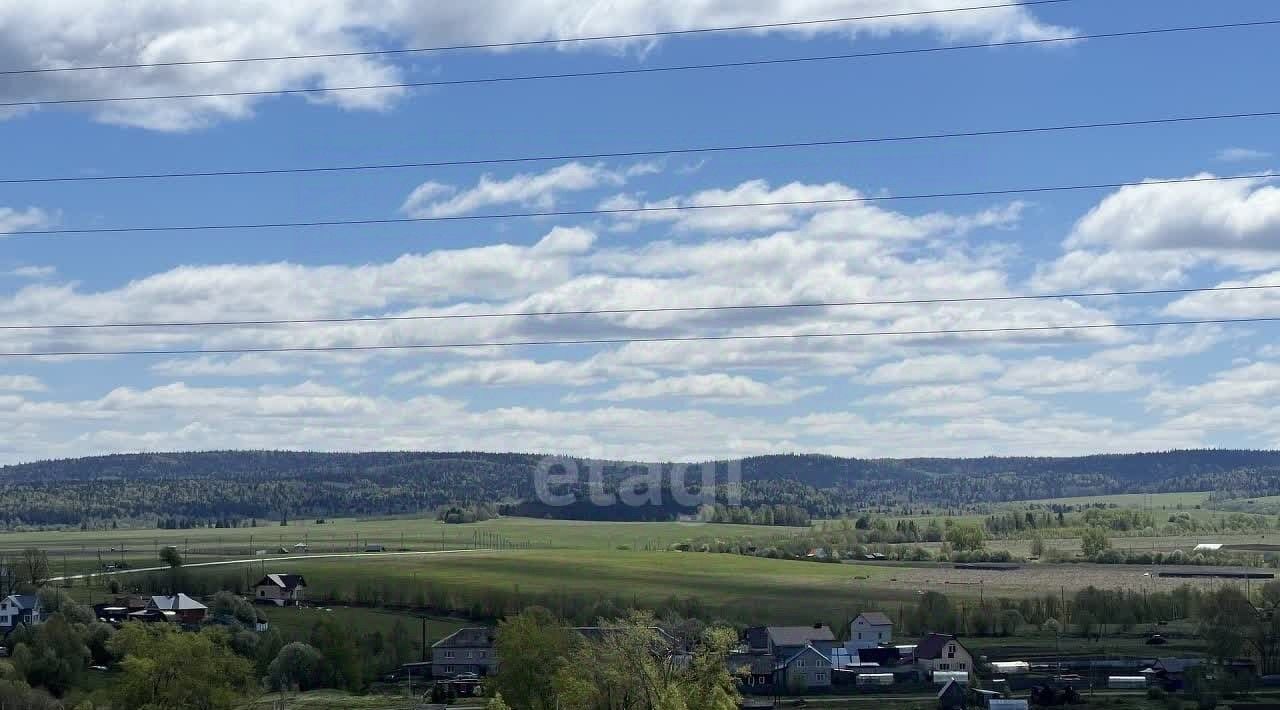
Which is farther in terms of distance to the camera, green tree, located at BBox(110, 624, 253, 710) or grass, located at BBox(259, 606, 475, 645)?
grass, located at BBox(259, 606, 475, 645)

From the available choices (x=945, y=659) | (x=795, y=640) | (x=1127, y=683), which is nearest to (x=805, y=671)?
(x=795, y=640)

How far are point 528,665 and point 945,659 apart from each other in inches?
1567

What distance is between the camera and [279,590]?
157000 millimetres

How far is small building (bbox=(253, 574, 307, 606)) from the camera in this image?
154750 mm

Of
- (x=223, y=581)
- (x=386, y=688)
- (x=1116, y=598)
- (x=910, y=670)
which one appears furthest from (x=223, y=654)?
(x=1116, y=598)

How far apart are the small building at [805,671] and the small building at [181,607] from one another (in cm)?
5330

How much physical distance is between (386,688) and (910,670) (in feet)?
125

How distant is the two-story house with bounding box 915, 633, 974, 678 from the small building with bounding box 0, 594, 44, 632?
72817mm

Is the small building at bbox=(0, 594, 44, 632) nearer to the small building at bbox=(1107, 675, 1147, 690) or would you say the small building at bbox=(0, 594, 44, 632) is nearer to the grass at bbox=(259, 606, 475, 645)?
the grass at bbox=(259, 606, 475, 645)

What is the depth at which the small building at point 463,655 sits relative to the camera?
111m

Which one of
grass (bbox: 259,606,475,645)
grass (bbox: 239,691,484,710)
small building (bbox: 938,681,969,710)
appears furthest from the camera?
grass (bbox: 259,606,475,645)

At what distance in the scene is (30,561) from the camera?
16450cm

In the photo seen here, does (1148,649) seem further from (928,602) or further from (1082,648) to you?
(928,602)

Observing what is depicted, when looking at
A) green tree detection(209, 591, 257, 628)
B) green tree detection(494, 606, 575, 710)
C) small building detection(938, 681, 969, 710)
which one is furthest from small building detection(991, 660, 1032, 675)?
green tree detection(209, 591, 257, 628)
